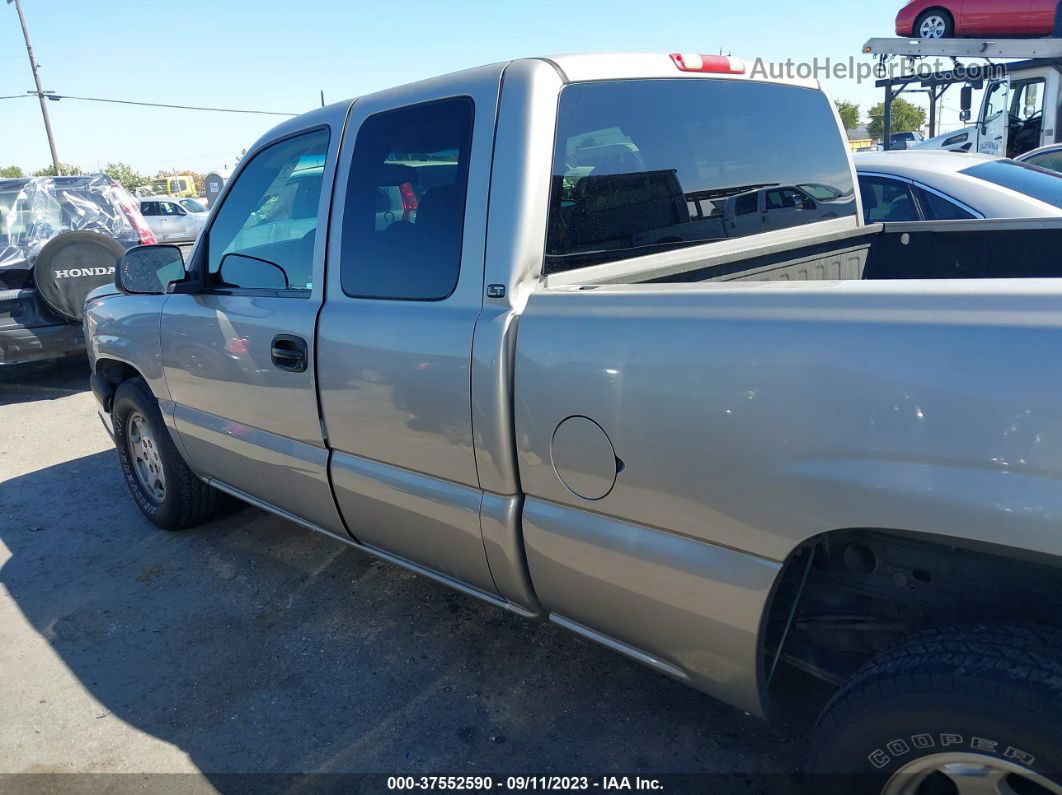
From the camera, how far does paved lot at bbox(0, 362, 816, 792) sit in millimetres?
2480

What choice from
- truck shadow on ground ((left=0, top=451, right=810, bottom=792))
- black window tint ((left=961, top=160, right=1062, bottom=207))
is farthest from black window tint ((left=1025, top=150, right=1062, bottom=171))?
truck shadow on ground ((left=0, top=451, right=810, bottom=792))

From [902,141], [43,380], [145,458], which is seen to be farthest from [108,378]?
[902,141]

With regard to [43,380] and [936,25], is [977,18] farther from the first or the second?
[43,380]

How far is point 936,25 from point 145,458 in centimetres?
1501

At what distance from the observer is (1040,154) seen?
28.8 feet

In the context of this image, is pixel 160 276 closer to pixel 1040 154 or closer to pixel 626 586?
pixel 626 586

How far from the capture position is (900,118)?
40.5m

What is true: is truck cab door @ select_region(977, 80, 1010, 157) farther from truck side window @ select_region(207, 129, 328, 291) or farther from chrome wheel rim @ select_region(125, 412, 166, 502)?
chrome wheel rim @ select_region(125, 412, 166, 502)

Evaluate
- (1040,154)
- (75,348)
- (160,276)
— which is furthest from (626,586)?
(1040,154)

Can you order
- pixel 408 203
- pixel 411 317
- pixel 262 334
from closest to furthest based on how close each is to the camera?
pixel 411 317 → pixel 408 203 → pixel 262 334

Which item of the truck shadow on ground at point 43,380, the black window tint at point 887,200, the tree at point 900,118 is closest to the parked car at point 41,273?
the truck shadow on ground at point 43,380

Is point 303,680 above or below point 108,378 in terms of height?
below

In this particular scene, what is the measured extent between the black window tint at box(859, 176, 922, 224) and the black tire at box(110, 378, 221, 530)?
477 centimetres

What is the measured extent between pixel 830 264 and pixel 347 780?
2519 millimetres
